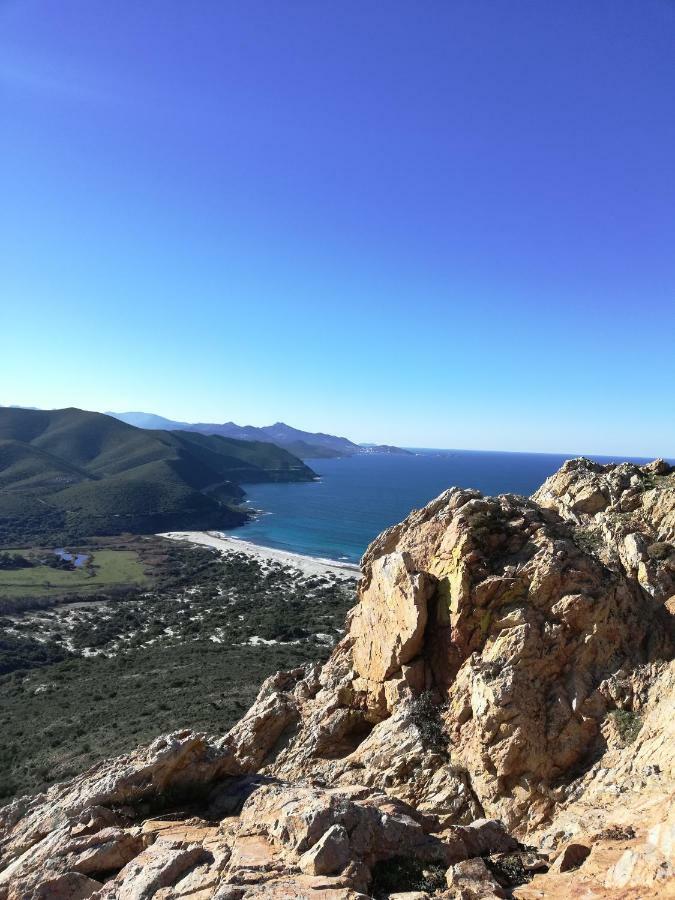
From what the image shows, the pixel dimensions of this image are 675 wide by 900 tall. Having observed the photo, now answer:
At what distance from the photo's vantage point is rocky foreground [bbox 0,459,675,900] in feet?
27.7

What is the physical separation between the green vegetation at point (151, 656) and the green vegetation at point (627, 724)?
2090 cm

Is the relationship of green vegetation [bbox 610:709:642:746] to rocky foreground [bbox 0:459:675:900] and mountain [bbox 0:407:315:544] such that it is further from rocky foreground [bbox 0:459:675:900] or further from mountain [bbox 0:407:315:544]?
mountain [bbox 0:407:315:544]

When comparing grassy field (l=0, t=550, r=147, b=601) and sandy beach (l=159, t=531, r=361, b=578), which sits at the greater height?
sandy beach (l=159, t=531, r=361, b=578)

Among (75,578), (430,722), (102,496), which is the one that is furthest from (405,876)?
(102,496)

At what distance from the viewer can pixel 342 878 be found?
26.1 feet

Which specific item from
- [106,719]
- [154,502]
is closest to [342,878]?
[106,719]

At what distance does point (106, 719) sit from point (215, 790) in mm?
22744

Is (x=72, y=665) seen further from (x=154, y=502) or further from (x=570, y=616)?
(x=154, y=502)

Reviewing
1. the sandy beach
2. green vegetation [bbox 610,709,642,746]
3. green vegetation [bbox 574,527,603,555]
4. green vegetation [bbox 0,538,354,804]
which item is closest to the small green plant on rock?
green vegetation [bbox 610,709,642,746]

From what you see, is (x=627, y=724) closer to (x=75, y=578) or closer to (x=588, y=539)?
(x=588, y=539)

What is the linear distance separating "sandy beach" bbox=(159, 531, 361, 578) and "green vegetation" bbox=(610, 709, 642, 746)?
77.6 m

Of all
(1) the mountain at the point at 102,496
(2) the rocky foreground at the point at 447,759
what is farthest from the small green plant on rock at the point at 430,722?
(1) the mountain at the point at 102,496

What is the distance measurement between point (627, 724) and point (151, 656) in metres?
48.6

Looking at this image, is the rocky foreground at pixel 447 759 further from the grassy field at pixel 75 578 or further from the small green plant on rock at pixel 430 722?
the grassy field at pixel 75 578
